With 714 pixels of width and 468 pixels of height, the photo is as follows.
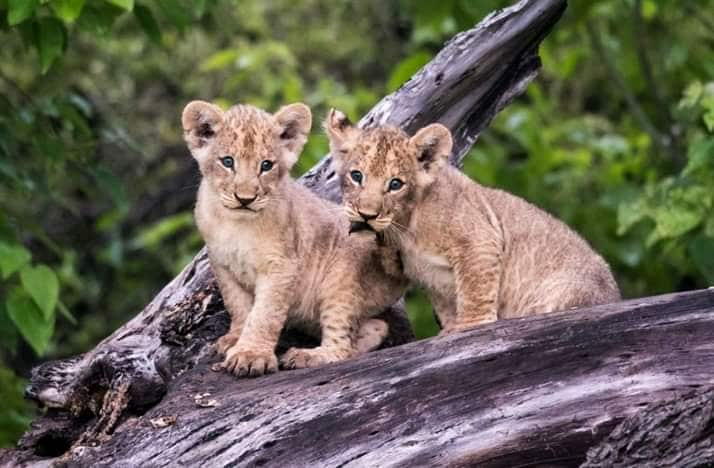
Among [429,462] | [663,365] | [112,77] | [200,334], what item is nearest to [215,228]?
[200,334]

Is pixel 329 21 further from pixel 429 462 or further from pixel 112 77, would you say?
pixel 429 462

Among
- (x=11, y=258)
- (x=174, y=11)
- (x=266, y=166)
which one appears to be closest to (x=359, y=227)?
(x=266, y=166)

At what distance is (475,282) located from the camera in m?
7.25

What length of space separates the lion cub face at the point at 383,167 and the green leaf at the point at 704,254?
2.64 m

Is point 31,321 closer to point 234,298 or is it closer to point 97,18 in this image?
point 234,298

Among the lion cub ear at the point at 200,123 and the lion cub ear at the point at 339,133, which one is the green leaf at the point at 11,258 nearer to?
the lion cub ear at the point at 200,123

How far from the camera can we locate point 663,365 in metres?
6.09

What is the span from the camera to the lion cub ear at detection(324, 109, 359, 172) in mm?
7395

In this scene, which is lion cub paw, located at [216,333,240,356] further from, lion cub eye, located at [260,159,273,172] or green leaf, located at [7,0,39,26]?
green leaf, located at [7,0,39,26]

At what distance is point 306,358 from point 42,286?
5.55 feet

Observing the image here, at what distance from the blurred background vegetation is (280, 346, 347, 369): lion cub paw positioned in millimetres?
1522

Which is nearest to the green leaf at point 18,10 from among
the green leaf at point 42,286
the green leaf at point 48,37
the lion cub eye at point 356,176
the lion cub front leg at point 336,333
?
the green leaf at point 48,37

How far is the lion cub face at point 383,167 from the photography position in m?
7.05

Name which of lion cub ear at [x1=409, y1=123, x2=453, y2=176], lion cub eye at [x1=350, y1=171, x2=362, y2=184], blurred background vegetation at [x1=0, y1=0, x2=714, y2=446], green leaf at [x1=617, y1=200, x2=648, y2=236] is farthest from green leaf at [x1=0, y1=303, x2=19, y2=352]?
green leaf at [x1=617, y1=200, x2=648, y2=236]
